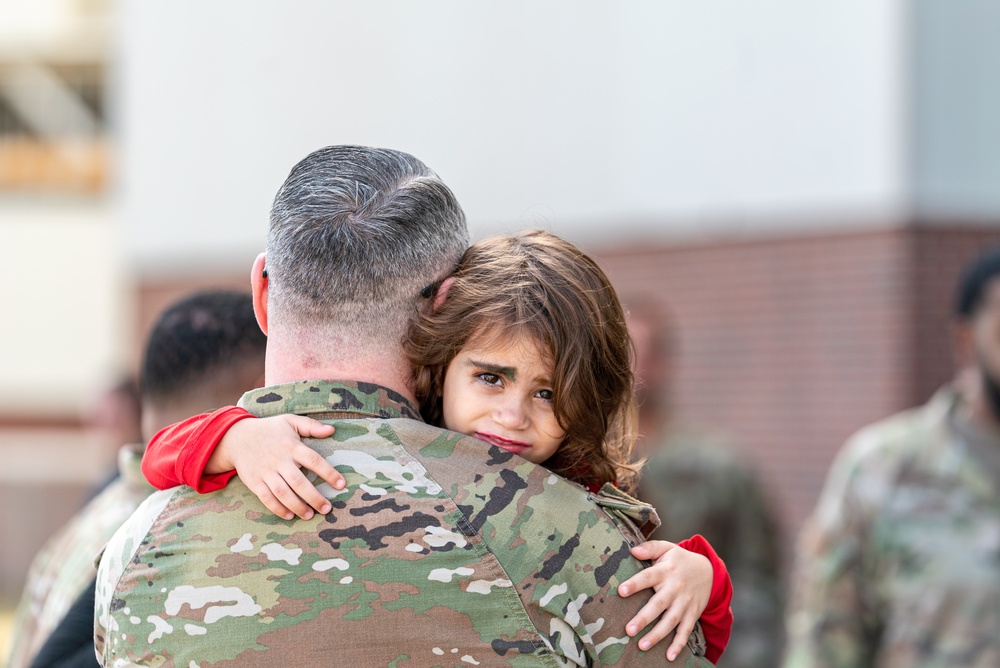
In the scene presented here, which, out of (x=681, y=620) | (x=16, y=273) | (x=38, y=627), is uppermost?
(x=681, y=620)

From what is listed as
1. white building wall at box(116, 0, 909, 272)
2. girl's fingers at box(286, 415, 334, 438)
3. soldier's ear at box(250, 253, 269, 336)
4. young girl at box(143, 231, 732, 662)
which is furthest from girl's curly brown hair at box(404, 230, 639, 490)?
white building wall at box(116, 0, 909, 272)

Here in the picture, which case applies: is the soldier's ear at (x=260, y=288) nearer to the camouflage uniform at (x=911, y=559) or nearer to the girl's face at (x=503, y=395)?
the girl's face at (x=503, y=395)

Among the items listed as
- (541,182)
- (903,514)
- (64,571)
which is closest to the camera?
(64,571)

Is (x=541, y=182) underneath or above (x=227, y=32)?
underneath

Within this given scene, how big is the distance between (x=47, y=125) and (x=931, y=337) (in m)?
12.3

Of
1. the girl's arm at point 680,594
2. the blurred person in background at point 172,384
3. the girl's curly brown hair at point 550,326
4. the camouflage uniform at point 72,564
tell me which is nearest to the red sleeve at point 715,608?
the girl's arm at point 680,594

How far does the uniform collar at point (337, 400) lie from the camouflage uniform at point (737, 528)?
11.3 ft

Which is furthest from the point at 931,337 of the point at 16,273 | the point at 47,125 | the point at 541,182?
the point at 47,125

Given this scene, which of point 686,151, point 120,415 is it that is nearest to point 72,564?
point 120,415

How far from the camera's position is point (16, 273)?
50.9 feet

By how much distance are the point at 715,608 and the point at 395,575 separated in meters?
0.54

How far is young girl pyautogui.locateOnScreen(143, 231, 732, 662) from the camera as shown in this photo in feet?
6.74

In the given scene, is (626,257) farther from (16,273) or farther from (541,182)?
(16,273)

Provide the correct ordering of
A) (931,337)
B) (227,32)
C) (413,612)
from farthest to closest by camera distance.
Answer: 1. (227,32)
2. (931,337)
3. (413,612)
